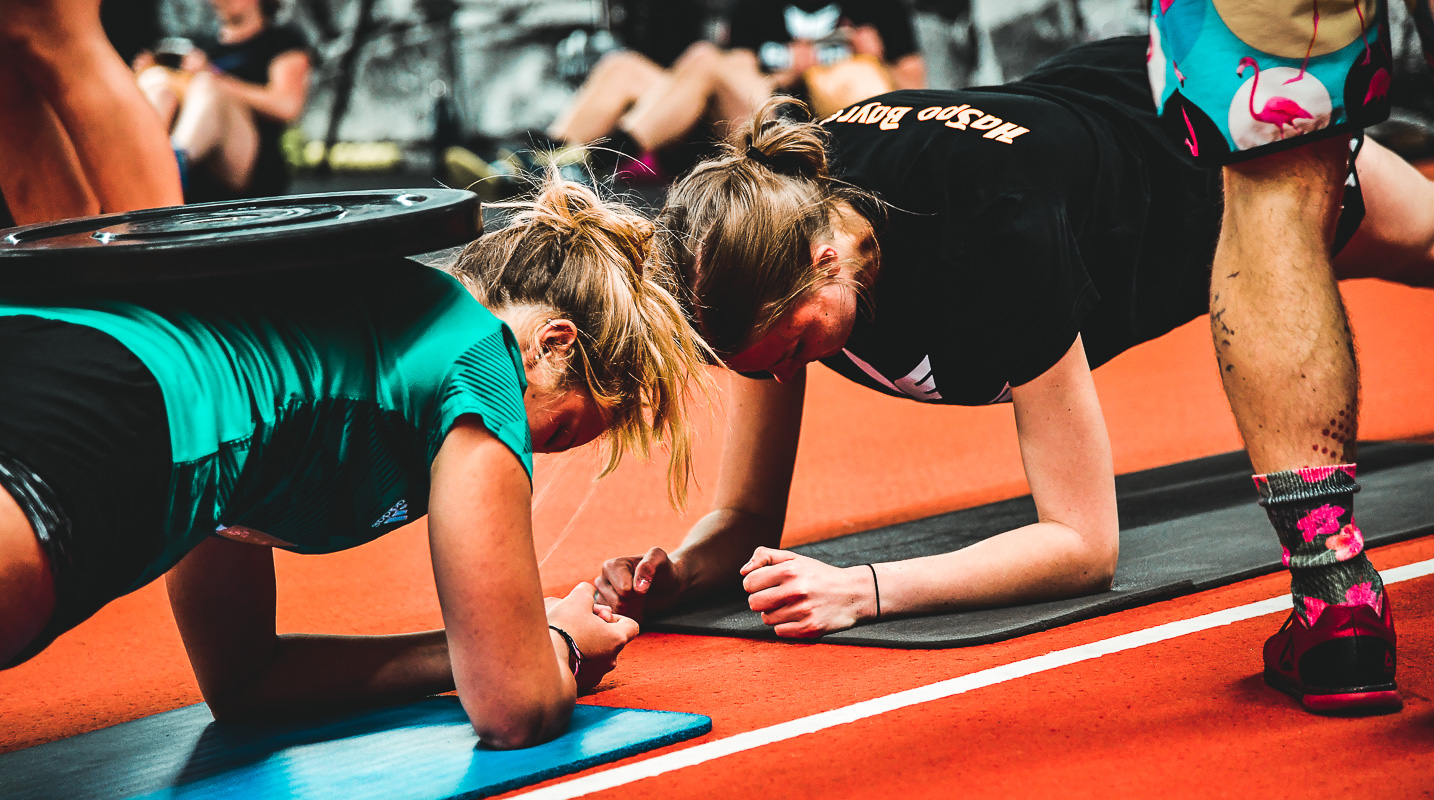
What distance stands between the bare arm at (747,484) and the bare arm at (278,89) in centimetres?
415

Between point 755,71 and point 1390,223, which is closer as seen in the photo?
point 1390,223

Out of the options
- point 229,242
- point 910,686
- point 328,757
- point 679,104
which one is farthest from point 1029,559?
point 679,104

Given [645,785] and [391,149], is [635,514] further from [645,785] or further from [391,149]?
[391,149]

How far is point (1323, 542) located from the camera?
1434mm

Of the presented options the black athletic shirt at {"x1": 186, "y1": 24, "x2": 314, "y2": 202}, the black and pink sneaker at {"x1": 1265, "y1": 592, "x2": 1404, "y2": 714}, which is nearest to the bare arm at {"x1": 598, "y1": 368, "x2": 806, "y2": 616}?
the black and pink sneaker at {"x1": 1265, "y1": 592, "x2": 1404, "y2": 714}

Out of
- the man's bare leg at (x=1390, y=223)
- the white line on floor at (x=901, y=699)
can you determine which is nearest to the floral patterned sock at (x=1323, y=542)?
the white line on floor at (x=901, y=699)

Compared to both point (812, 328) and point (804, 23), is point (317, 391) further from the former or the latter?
point (804, 23)

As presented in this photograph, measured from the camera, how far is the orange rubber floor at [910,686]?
1.31 metres

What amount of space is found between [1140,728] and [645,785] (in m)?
0.54

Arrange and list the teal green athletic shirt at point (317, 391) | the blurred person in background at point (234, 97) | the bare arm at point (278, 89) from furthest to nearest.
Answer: the bare arm at point (278, 89)
the blurred person in background at point (234, 97)
the teal green athletic shirt at point (317, 391)

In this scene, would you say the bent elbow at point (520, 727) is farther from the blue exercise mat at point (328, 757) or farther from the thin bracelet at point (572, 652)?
the thin bracelet at point (572, 652)

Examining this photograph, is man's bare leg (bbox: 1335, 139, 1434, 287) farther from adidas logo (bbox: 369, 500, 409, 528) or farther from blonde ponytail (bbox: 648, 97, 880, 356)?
adidas logo (bbox: 369, 500, 409, 528)

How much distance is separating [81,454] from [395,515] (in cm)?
41

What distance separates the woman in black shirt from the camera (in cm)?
184
